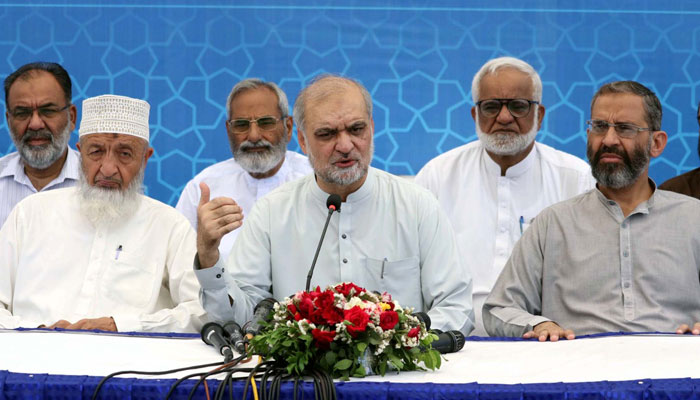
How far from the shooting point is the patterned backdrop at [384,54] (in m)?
5.06

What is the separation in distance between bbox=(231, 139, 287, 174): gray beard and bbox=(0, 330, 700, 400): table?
219 cm

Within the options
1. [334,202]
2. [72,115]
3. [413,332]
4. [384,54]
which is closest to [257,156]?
[384,54]

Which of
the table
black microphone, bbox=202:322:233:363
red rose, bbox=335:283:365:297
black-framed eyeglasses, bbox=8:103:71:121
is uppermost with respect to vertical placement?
black-framed eyeglasses, bbox=8:103:71:121

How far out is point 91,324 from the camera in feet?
10.8

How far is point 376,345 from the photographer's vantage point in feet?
7.14

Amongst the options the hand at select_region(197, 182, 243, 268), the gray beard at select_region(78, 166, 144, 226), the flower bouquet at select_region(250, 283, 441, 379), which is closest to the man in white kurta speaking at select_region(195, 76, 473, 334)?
the hand at select_region(197, 182, 243, 268)

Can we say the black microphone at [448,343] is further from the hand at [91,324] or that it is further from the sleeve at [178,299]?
Result: the hand at [91,324]

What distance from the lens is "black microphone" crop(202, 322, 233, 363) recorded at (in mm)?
2520

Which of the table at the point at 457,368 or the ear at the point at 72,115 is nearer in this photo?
Result: the table at the point at 457,368

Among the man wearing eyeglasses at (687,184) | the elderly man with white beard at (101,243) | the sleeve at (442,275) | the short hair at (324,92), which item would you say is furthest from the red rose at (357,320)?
the man wearing eyeglasses at (687,184)

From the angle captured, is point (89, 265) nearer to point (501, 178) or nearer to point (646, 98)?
point (501, 178)

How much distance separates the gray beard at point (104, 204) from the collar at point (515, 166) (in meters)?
1.82

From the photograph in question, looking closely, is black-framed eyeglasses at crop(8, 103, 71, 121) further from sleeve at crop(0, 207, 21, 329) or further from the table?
the table

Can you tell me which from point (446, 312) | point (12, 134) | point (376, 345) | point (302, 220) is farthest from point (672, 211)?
point (12, 134)
